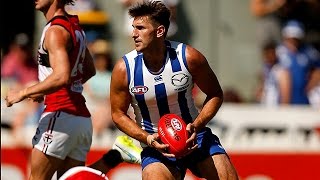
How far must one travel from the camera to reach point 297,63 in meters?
15.2

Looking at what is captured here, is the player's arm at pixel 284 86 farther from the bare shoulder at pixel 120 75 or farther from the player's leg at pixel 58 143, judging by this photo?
the bare shoulder at pixel 120 75

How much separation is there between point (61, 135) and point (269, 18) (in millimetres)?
6780

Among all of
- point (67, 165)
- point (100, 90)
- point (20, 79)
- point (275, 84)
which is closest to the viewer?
point (67, 165)

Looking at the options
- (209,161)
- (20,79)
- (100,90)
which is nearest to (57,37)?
(209,161)

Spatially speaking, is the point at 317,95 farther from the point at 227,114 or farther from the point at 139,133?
the point at 139,133

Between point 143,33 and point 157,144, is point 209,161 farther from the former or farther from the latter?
point 143,33

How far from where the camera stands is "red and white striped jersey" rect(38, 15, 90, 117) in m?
9.46

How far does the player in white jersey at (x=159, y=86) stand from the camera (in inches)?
354

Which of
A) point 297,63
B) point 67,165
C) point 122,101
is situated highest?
point 122,101

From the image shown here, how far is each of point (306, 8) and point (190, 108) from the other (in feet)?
25.7

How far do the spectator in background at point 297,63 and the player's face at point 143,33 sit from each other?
630cm

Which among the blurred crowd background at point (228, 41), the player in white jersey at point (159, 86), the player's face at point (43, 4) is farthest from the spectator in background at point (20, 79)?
the player in white jersey at point (159, 86)

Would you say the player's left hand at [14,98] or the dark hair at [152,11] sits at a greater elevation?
the dark hair at [152,11]

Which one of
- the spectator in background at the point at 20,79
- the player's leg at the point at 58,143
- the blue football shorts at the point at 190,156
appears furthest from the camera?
the spectator in background at the point at 20,79
